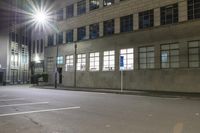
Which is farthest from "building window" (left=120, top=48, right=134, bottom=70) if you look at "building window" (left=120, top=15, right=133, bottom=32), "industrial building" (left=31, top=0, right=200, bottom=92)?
"building window" (left=120, top=15, right=133, bottom=32)

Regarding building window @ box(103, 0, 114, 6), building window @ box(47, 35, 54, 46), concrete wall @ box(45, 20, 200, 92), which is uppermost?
building window @ box(103, 0, 114, 6)

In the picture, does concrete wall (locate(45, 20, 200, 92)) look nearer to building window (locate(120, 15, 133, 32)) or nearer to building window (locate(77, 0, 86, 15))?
building window (locate(120, 15, 133, 32))

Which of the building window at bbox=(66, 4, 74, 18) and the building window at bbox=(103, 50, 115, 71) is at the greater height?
the building window at bbox=(66, 4, 74, 18)

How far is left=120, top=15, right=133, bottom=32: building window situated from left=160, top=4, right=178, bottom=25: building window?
15.6 feet

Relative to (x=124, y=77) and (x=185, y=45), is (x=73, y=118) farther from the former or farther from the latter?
(x=124, y=77)

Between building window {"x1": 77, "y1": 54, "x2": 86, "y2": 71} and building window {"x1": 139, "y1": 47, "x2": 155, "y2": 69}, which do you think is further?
building window {"x1": 77, "y1": 54, "x2": 86, "y2": 71}

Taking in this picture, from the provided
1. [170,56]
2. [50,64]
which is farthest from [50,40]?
[170,56]

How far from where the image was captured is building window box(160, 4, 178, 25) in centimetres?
2967

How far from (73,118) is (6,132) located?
3.11m

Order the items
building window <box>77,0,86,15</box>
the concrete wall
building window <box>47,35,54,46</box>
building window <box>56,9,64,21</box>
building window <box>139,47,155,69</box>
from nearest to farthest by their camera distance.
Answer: the concrete wall → building window <box>139,47,155,69</box> → building window <box>77,0,86,15</box> → building window <box>56,9,64,21</box> → building window <box>47,35,54,46</box>

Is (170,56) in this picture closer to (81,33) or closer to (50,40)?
(81,33)

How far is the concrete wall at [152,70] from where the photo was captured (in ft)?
91.5

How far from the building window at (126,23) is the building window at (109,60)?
11.8 feet

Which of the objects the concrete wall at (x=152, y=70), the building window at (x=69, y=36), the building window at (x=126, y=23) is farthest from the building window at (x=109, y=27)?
the building window at (x=69, y=36)
